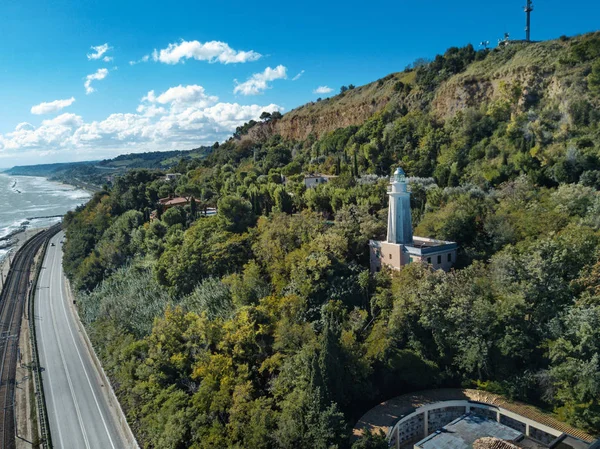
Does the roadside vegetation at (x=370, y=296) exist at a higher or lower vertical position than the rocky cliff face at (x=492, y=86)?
lower

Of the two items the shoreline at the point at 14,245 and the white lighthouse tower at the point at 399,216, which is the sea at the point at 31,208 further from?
the white lighthouse tower at the point at 399,216

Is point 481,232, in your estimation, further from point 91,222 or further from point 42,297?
point 91,222

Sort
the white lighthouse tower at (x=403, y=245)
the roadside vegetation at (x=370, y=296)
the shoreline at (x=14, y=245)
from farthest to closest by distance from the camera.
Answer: the shoreline at (x=14, y=245), the white lighthouse tower at (x=403, y=245), the roadside vegetation at (x=370, y=296)

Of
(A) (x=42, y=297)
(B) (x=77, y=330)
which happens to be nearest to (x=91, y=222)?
(A) (x=42, y=297)

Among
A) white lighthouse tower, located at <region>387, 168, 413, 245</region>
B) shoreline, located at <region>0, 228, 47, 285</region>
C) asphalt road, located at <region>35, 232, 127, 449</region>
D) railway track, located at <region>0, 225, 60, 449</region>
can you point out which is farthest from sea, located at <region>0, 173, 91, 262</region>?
white lighthouse tower, located at <region>387, 168, 413, 245</region>

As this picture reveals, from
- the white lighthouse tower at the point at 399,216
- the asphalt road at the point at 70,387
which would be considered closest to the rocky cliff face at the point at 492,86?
the white lighthouse tower at the point at 399,216

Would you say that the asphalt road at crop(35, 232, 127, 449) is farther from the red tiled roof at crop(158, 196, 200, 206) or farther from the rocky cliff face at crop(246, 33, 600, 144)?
the rocky cliff face at crop(246, 33, 600, 144)

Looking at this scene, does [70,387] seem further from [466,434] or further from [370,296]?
[466,434]
